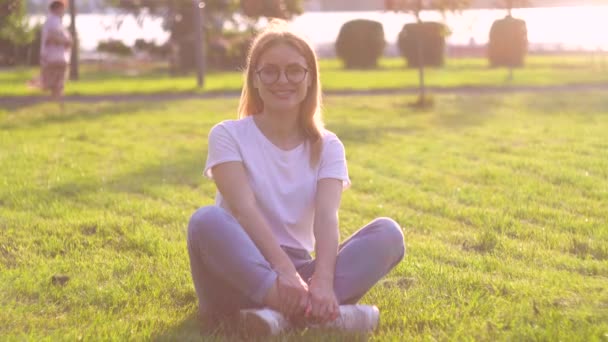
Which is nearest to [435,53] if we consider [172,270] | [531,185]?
[531,185]

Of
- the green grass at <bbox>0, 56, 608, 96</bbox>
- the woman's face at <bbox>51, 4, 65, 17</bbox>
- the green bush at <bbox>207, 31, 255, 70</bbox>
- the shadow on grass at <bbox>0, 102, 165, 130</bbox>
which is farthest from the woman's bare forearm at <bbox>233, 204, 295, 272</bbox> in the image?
the green bush at <bbox>207, 31, 255, 70</bbox>

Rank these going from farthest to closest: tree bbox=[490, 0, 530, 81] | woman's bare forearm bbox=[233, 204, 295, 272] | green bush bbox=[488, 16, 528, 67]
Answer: green bush bbox=[488, 16, 528, 67], tree bbox=[490, 0, 530, 81], woman's bare forearm bbox=[233, 204, 295, 272]

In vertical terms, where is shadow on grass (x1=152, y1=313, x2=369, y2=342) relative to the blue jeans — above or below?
below

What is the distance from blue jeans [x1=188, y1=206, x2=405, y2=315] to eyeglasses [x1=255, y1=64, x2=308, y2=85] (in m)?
0.59

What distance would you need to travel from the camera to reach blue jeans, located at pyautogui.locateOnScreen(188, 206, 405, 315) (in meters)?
3.45

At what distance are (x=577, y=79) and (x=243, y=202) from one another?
18.7 metres

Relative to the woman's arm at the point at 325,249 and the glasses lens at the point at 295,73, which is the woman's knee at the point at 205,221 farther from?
the glasses lens at the point at 295,73

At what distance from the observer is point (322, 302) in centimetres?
343

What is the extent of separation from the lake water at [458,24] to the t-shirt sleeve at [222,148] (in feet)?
38.8

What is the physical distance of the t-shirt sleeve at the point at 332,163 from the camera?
3.79 metres

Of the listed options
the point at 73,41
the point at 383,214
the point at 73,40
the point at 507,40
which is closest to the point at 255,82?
the point at 383,214

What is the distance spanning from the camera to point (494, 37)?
22828mm

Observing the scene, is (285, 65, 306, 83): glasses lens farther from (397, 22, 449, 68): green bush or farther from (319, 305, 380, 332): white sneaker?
(397, 22, 449, 68): green bush

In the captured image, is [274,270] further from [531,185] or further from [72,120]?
[72,120]
